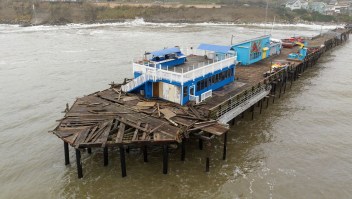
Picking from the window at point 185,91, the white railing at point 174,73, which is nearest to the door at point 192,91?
the window at point 185,91

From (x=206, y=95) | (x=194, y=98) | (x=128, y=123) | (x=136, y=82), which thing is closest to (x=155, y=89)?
(x=136, y=82)

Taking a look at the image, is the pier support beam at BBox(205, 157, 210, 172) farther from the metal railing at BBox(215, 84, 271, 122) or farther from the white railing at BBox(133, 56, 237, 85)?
the white railing at BBox(133, 56, 237, 85)

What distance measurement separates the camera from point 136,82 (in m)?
27.4

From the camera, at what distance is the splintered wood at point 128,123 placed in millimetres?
20438

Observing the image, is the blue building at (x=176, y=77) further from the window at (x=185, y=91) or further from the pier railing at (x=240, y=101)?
the pier railing at (x=240, y=101)

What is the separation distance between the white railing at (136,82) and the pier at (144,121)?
0.50m

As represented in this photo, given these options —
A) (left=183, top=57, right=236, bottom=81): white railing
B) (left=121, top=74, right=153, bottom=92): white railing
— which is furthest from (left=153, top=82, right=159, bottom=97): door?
(left=183, top=57, right=236, bottom=81): white railing

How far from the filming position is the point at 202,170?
2284 centimetres

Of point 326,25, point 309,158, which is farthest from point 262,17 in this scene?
point 309,158

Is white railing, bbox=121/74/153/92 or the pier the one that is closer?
the pier

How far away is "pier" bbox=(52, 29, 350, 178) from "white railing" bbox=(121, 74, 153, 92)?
50 centimetres

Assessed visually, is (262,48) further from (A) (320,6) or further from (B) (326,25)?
(A) (320,6)

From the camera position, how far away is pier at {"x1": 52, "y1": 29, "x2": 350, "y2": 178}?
20547mm

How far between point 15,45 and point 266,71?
5947 centimetres
